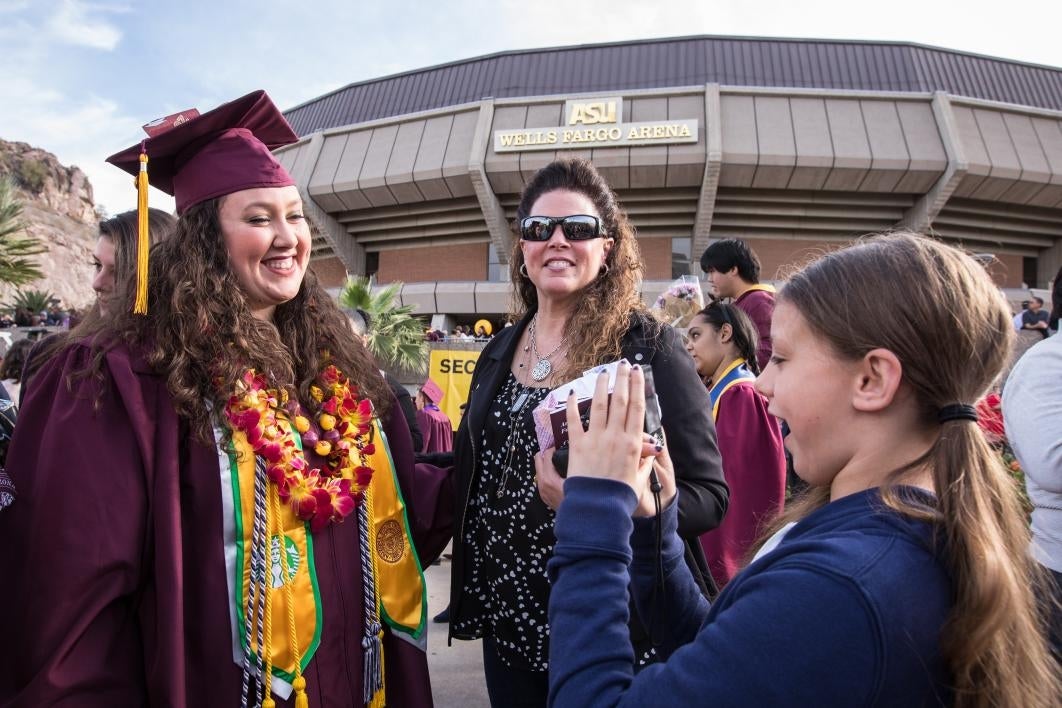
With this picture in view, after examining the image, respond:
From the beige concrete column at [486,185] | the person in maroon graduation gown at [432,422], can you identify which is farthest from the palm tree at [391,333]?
the person in maroon graduation gown at [432,422]

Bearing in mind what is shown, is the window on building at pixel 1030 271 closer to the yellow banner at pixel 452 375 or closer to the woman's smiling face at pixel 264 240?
the yellow banner at pixel 452 375

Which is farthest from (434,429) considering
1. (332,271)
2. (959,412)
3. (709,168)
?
(332,271)

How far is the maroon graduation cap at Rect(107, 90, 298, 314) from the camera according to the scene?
6.07 feet

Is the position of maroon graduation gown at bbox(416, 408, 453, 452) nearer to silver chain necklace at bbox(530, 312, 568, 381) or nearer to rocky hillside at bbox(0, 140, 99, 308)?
silver chain necklace at bbox(530, 312, 568, 381)

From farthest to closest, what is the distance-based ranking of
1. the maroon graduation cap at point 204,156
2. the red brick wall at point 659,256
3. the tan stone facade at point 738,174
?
the red brick wall at point 659,256
the tan stone facade at point 738,174
the maroon graduation cap at point 204,156

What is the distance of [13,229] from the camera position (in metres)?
13.3

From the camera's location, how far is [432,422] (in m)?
6.84

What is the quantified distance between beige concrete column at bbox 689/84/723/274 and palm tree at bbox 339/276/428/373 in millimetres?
8578

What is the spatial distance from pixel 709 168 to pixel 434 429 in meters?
14.0

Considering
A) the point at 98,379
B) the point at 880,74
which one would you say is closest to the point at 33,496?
the point at 98,379

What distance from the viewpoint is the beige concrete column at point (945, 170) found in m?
17.7

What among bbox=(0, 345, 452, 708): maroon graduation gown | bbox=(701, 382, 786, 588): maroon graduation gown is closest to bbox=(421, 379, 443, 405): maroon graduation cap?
bbox=(701, 382, 786, 588): maroon graduation gown

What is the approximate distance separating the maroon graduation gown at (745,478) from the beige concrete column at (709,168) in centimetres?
1531

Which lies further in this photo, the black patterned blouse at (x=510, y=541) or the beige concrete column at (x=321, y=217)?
the beige concrete column at (x=321, y=217)
